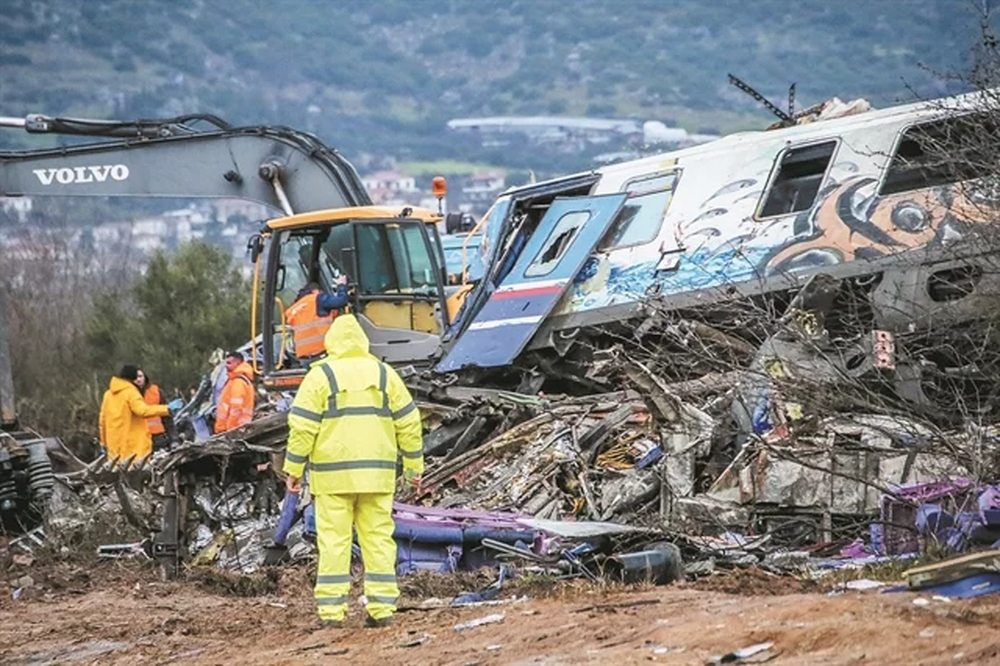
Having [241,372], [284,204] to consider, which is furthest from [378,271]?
[284,204]

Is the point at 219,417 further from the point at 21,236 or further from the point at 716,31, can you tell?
the point at 716,31

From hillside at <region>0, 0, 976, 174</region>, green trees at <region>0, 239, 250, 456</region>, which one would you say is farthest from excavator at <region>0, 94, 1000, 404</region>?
hillside at <region>0, 0, 976, 174</region>

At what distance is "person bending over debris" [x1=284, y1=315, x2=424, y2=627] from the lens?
34.5 feet

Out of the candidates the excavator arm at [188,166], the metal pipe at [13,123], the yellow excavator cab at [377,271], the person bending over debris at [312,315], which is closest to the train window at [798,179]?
the yellow excavator cab at [377,271]

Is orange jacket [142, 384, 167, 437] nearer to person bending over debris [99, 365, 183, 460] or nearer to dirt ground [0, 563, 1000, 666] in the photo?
person bending over debris [99, 365, 183, 460]

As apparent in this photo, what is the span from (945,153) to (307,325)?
8898 mm

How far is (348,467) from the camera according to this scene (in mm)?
10508

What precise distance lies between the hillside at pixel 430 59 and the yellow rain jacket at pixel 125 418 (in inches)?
3524

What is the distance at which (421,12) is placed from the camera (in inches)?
5719

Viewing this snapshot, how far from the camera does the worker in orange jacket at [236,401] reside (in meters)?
19.6

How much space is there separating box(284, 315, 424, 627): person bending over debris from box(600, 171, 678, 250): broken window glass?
7597 mm

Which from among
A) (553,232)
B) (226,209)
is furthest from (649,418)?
(226,209)

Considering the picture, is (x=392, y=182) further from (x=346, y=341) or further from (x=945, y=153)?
(x=346, y=341)

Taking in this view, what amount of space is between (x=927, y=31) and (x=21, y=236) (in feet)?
222
